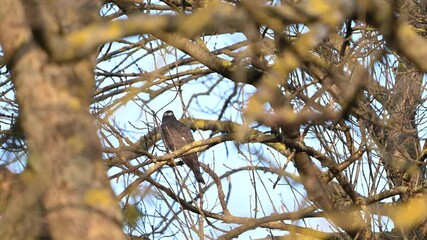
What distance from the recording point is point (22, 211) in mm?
3049

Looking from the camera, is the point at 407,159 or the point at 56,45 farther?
the point at 407,159

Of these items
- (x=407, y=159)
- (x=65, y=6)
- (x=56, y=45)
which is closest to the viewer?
(x=56, y=45)

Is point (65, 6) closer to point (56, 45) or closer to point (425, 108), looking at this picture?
point (56, 45)

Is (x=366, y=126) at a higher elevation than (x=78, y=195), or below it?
higher

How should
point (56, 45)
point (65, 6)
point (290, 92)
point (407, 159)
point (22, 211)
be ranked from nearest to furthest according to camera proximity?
point (56, 45) → point (65, 6) → point (22, 211) → point (290, 92) → point (407, 159)

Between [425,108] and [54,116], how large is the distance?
4.36 m

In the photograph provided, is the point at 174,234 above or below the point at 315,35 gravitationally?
above

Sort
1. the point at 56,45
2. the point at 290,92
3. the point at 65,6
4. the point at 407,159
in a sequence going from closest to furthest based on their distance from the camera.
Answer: the point at 56,45
the point at 65,6
the point at 290,92
the point at 407,159

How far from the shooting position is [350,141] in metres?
6.33

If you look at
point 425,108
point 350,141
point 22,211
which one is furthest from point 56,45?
point 425,108

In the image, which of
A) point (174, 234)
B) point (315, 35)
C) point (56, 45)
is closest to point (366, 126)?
→ point (174, 234)

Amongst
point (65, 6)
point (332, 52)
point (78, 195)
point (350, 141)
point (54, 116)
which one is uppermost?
point (332, 52)

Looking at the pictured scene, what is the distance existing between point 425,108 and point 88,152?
4.28 meters

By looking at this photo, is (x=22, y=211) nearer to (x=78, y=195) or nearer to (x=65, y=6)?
(x=78, y=195)
